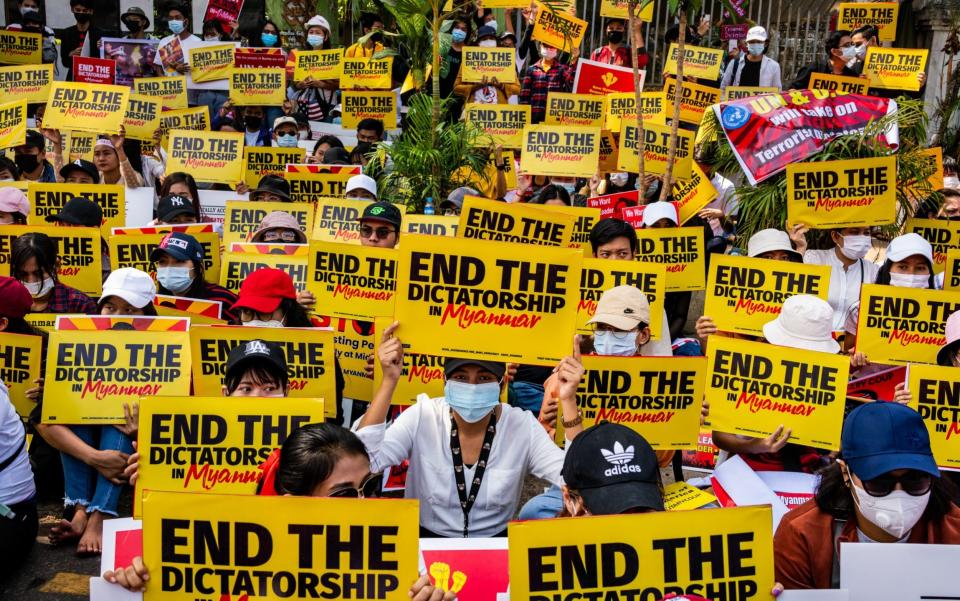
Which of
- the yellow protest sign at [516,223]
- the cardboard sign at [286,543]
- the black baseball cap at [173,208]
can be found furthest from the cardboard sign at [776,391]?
the black baseball cap at [173,208]

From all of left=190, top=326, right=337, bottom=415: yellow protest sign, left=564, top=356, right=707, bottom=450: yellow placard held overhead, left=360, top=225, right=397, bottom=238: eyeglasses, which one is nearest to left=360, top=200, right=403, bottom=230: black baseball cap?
left=360, top=225, right=397, bottom=238: eyeglasses

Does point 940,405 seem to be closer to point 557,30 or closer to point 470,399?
point 470,399

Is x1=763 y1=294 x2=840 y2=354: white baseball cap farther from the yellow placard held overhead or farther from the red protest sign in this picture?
the red protest sign

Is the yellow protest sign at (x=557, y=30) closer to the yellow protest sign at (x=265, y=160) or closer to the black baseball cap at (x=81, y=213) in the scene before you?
the yellow protest sign at (x=265, y=160)

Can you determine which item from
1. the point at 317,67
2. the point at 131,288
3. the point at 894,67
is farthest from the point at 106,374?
the point at 894,67

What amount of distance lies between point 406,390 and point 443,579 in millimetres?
2366

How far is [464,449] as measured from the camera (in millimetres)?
4914

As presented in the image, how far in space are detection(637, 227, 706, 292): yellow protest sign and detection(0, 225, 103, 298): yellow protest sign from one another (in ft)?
14.1

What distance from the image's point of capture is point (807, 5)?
18609mm

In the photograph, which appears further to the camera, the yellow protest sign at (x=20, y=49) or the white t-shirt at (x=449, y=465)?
the yellow protest sign at (x=20, y=49)

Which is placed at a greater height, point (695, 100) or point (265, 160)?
point (695, 100)

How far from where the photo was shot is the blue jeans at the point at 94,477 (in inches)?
242

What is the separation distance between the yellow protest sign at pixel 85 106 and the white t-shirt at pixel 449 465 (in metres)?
7.68

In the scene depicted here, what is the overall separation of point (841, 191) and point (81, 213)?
6.07m
